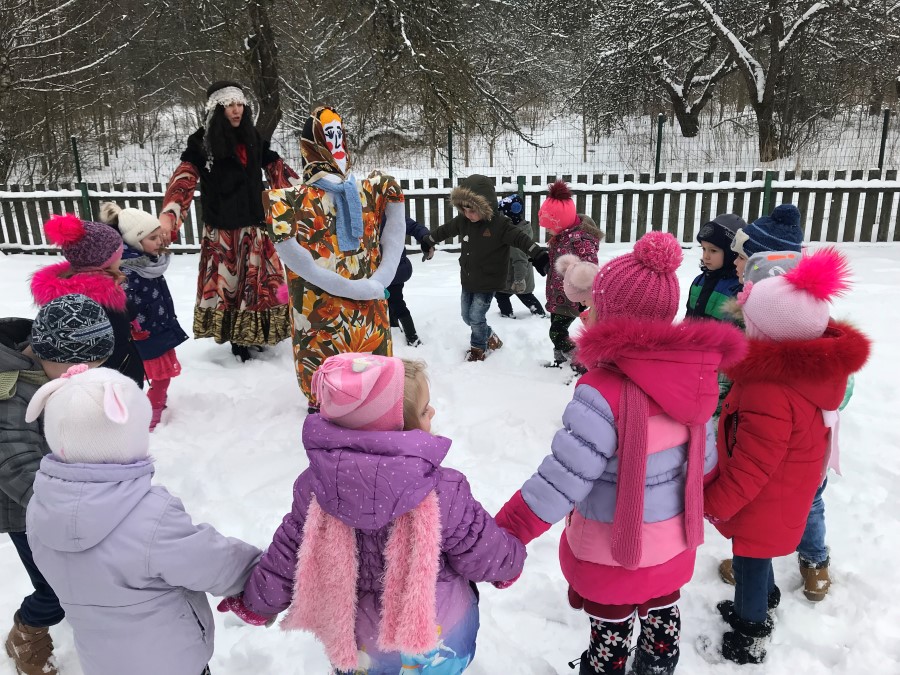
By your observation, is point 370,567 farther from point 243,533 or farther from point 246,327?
point 246,327

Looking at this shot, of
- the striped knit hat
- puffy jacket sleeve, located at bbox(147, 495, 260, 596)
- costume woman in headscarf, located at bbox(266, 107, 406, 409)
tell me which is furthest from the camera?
costume woman in headscarf, located at bbox(266, 107, 406, 409)

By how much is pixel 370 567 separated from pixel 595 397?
75cm

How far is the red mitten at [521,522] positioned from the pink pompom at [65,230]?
2419mm

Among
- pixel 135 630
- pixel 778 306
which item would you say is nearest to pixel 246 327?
pixel 135 630

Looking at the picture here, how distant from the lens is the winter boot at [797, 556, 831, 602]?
107 inches

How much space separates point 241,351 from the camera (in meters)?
5.55

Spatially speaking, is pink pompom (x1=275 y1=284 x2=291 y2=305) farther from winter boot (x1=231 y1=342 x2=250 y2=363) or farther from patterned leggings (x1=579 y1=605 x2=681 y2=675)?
patterned leggings (x1=579 y1=605 x2=681 y2=675)

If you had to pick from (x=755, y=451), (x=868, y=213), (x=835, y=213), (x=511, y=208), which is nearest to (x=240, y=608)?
(x=755, y=451)

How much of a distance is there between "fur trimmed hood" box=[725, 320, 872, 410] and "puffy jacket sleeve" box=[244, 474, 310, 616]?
4.50ft

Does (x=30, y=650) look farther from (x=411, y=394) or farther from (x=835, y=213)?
(x=835, y=213)

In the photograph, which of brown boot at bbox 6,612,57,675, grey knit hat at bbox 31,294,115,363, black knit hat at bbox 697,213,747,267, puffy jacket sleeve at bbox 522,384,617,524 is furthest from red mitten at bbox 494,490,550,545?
black knit hat at bbox 697,213,747,267

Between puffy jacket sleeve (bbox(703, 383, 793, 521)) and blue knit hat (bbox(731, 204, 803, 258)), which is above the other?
blue knit hat (bbox(731, 204, 803, 258))

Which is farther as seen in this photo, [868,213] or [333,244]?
[868,213]

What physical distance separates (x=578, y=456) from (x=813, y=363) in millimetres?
827
